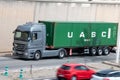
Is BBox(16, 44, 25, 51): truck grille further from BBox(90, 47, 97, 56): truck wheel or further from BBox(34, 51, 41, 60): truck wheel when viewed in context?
BBox(90, 47, 97, 56): truck wheel

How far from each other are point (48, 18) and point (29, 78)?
18.7 m

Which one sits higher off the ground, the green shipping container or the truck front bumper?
the green shipping container

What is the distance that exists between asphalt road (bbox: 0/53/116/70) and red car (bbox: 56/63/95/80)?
6944 mm

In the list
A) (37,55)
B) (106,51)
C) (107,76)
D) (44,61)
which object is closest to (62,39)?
(37,55)

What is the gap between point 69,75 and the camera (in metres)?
33.6

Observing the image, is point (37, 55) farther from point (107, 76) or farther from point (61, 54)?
point (107, 76)

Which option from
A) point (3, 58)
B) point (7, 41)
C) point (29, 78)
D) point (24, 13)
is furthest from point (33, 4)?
point (29, 78)

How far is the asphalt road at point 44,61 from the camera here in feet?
136

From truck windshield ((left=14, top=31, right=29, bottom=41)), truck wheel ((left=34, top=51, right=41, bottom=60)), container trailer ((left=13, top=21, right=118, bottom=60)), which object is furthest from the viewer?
truck wheel ((left=34, top=51, right=41, bottom=60))

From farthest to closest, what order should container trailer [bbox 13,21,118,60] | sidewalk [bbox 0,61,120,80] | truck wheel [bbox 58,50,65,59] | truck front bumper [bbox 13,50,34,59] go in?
1. truck wheel [bbox 58,50,65,59]
2. container trailer [bbox 13,21,118,60]
3. truck front bumper [bbox 13,50,34,59]
4. sidewalk [bbox 0,61,120,80]

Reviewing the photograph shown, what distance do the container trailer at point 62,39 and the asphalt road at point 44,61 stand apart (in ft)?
1.96

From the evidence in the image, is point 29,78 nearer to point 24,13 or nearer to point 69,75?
point 69,75

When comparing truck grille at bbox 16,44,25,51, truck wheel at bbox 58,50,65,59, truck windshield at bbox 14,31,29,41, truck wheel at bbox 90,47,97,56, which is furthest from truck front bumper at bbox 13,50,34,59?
truck wheel at bbox 90,47,97,56

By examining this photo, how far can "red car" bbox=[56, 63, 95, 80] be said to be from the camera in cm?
3372
